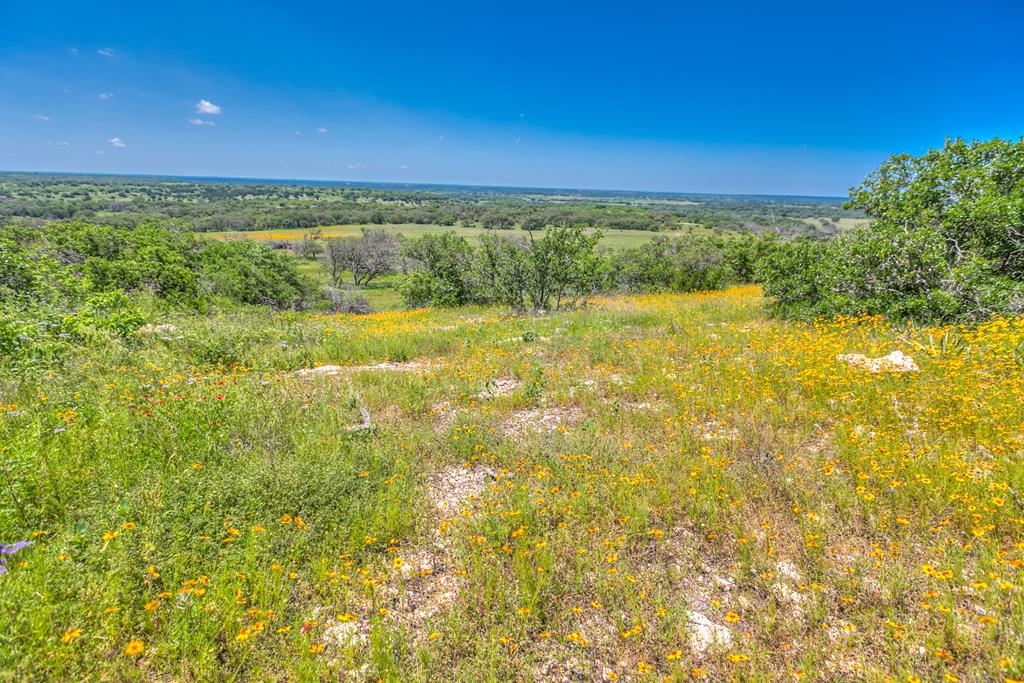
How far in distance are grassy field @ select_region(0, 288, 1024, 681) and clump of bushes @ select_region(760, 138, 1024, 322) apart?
261cm

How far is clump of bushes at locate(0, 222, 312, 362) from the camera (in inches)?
292

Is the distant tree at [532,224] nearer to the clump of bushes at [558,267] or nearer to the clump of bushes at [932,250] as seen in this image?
the clump of bushes at [558,267]

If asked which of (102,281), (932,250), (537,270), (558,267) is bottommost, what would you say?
(102,281)

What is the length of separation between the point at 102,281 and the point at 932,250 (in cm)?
2362

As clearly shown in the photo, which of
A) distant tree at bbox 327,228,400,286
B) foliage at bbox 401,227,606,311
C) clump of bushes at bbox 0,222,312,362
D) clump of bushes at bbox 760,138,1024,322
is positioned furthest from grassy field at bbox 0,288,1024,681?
distant tree at bbox 327,228,400,286

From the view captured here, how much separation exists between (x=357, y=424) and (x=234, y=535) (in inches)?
92.7

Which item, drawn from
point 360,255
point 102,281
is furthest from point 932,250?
point 360,255

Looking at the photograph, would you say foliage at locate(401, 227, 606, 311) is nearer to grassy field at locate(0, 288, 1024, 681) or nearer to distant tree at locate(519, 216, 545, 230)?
distant tree at locate(519, 216, 545, 230)

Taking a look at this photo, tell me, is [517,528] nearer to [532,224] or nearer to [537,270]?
[537,270]

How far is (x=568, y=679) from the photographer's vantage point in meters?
2.61

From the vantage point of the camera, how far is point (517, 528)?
3.80 metres

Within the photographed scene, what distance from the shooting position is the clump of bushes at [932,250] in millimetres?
8711

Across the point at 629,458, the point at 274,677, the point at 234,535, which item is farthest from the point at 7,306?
the point at 629,458

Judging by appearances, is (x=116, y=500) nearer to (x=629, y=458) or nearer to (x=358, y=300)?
(x=629, y=458)
